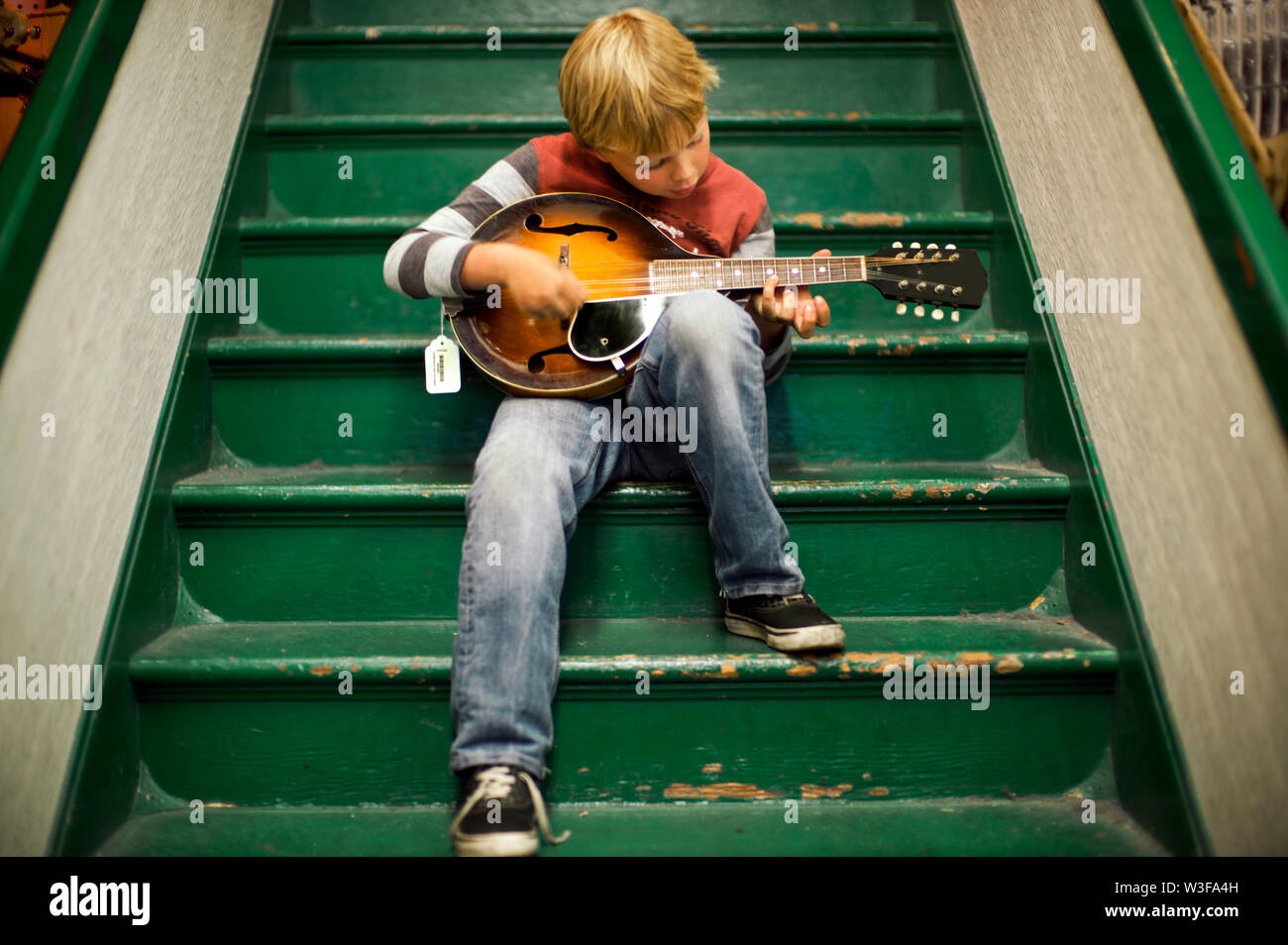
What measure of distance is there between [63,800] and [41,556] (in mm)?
282

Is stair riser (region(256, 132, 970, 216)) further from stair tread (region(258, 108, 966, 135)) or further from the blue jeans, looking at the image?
the blue jeans

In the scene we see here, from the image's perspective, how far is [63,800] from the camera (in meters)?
0.98

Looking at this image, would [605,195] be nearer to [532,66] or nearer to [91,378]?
[91,378]

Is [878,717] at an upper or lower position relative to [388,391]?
lower

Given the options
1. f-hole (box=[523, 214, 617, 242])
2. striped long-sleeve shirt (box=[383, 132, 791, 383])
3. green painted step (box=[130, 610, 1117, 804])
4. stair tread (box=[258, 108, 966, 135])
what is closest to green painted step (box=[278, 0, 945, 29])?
stair tread (box=[258, 108, 966, 135])

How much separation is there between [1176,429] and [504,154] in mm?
1349

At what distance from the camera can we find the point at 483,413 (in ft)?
4.70

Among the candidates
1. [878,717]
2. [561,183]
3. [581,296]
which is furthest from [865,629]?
[561,183]

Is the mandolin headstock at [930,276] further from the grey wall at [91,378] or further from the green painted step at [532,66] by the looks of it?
the grey wall at [91,378]

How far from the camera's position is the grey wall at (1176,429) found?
0.90 metres

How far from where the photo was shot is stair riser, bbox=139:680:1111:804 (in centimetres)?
111

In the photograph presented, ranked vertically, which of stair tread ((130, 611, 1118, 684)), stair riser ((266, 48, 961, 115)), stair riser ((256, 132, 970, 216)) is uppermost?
stair riser ((266, 48, 961, 115))

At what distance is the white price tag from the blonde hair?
14.6 inches
